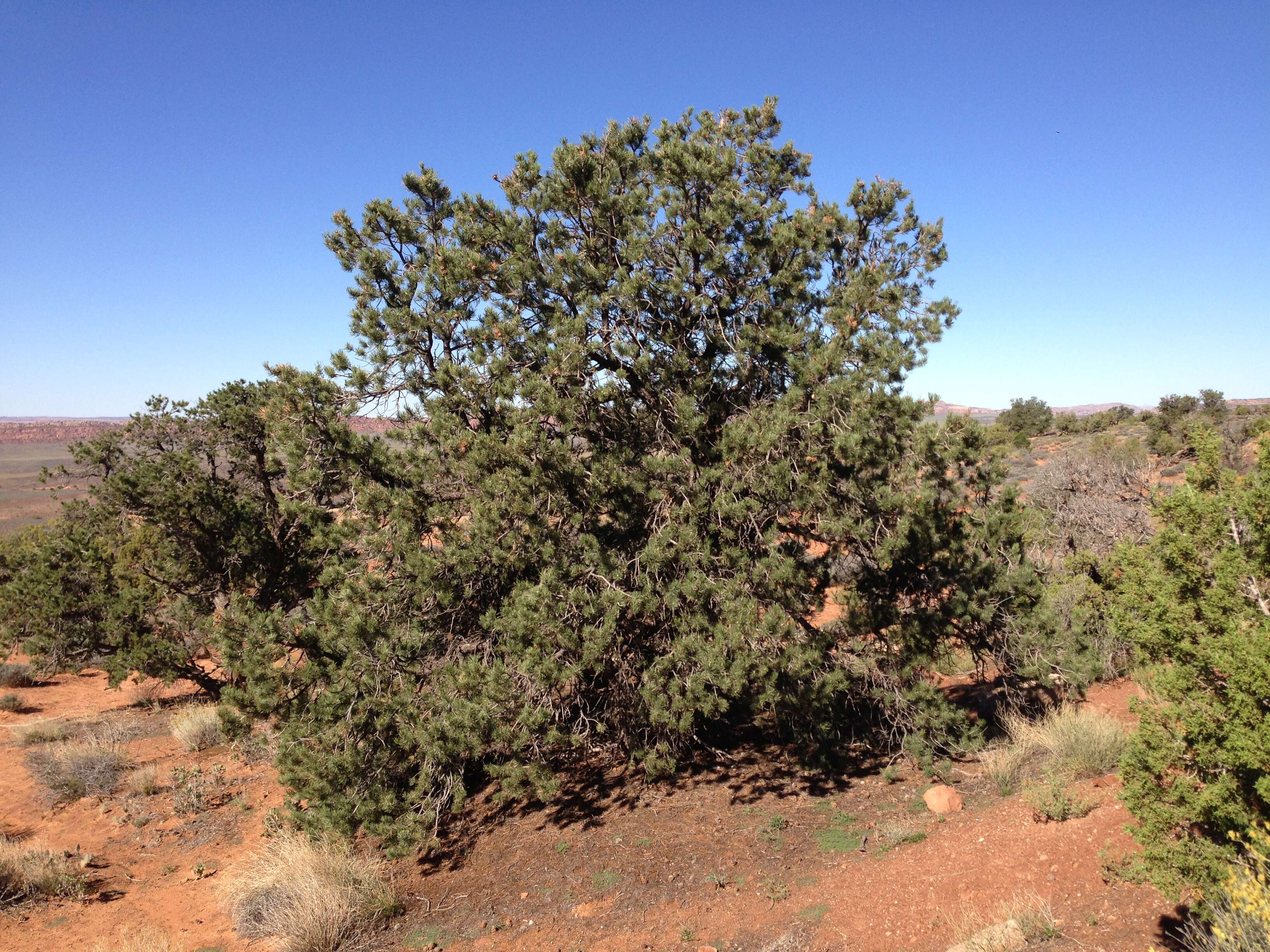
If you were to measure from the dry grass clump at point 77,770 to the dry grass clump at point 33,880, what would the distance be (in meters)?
2.41

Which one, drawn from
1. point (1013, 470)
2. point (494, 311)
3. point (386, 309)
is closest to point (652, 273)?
point (494, 311)

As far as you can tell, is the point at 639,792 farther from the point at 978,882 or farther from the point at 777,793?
the point at 978,882

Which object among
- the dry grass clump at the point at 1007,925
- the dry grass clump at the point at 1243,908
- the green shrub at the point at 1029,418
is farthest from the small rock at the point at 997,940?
the green shrub at the point at 1029,418

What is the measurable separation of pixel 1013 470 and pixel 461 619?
86.1ft

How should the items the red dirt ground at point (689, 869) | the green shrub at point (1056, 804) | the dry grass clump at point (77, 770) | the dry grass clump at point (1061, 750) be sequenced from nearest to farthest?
the red dirt ground at point (689, 869), the green shrub at point (1056, 804), the dry grass clump at point (1061, 750), the dry grass clump at point (77, 770)

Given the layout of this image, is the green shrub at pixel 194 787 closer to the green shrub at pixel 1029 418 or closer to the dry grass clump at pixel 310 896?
the dry grass clump at pixel 310 896

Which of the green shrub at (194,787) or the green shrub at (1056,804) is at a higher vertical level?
the green shrub at (1056,804)

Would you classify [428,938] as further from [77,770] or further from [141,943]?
[77,770]

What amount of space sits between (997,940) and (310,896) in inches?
232

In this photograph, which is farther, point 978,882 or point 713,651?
point 713,651

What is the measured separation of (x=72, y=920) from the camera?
23.1 ft

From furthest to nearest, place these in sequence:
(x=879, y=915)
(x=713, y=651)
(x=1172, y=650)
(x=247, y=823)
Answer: (x=247, y=823)
(x=713, y=651)
(x=879, y=915)
(x=1172, y=650)

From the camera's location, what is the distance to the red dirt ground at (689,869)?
17.0ft

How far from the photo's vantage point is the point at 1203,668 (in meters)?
3.89
